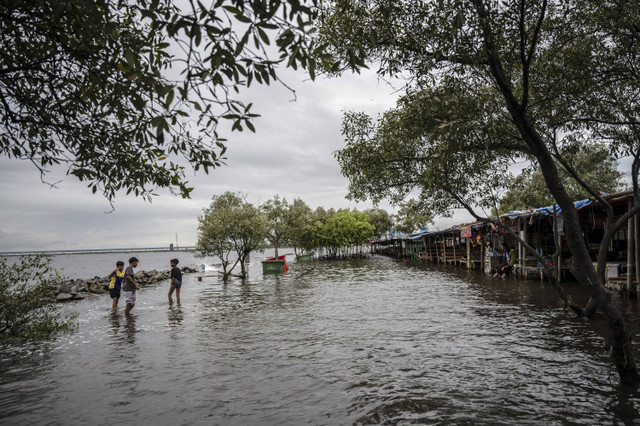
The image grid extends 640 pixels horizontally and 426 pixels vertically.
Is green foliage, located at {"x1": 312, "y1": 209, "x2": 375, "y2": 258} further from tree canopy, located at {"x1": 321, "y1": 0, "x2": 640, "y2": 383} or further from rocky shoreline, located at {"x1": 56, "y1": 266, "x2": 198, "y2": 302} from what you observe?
tree canopy, located at {"x1": 321, "y1": 0, "x2": 640, "y2": 383}

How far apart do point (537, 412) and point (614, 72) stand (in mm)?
8552

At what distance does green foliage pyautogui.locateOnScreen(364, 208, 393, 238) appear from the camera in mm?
90000

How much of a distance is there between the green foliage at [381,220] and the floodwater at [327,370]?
75.4 metres

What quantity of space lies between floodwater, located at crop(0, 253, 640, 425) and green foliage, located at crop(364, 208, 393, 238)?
7544cm

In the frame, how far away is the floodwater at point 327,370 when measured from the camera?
5930 mm

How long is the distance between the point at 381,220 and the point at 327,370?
83360 mm

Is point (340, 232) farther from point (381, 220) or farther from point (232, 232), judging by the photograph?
point (232, 232)

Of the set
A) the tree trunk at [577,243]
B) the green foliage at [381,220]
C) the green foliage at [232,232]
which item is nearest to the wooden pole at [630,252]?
the tree trunk at [577,243]

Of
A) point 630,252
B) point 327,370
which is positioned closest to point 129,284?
point 327,370

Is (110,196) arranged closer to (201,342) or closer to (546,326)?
(201,342)

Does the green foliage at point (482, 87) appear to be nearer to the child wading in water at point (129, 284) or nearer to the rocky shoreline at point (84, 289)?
the child wading in water at point (129, 284)

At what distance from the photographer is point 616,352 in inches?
249

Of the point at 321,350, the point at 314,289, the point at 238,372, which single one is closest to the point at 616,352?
the point at 321,350

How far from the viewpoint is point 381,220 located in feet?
295
